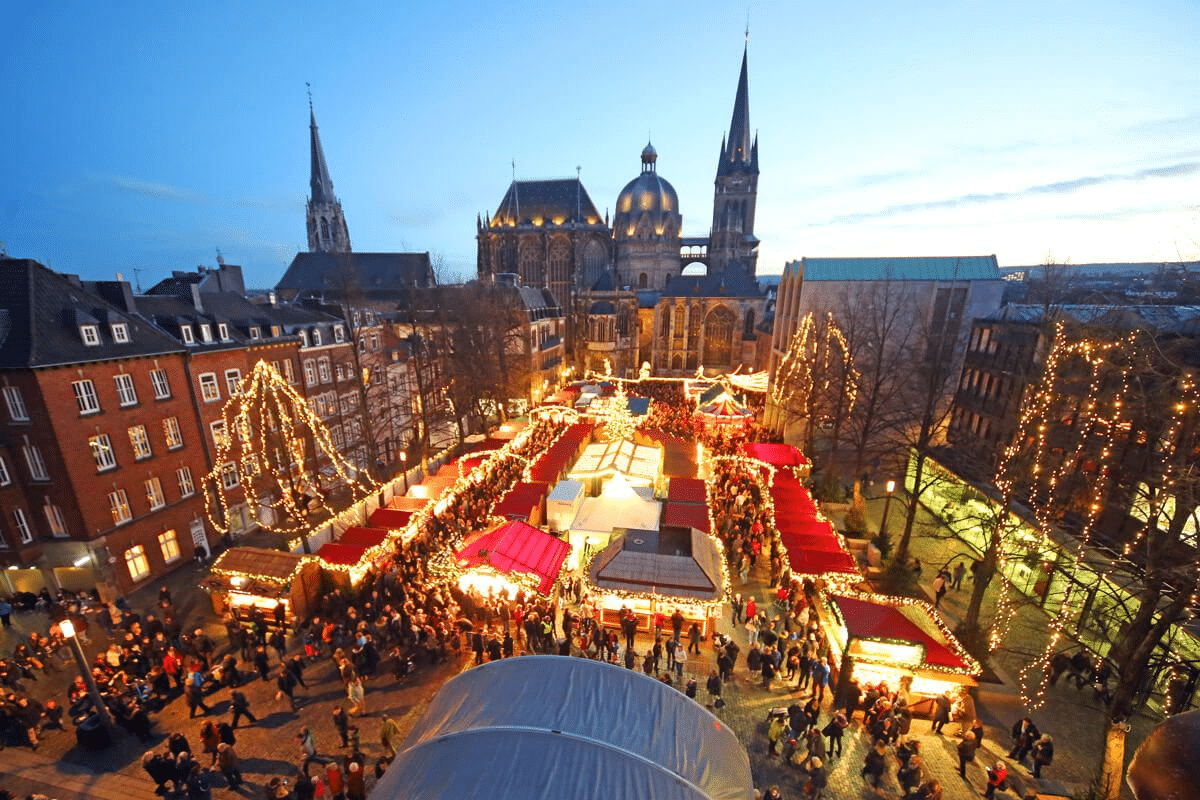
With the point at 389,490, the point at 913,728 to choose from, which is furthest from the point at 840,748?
the point at 389,490

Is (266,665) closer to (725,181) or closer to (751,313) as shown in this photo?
(751,313)

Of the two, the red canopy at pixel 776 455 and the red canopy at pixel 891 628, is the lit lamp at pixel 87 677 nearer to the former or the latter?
the red canopy at pixel 891 628

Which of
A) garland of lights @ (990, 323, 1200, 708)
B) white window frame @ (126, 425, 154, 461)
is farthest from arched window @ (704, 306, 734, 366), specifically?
white window frame @ (126, 425, 154, 461)

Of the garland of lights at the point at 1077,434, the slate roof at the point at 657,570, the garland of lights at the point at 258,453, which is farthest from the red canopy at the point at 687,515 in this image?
the garland of lights at the point at 258,453

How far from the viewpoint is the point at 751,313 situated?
62.8 metres

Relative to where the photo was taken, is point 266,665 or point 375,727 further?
point 266,665

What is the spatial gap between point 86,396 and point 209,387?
440 centimetres

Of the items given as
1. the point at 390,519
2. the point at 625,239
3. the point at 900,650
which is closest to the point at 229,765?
the point at 390,519

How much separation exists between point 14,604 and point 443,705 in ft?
68.1

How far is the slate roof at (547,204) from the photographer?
7900 cm

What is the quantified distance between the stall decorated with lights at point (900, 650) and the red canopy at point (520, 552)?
8198 mm

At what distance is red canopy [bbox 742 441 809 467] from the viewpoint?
77.9 feet

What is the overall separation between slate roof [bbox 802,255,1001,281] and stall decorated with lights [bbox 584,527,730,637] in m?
25.1

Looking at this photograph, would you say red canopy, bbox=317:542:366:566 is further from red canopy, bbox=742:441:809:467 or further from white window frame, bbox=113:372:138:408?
red canopy, bbox=742:441:809:467
